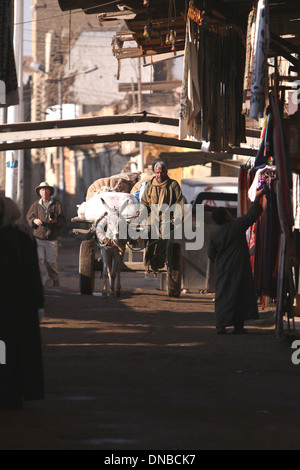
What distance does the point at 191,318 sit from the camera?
13547mm

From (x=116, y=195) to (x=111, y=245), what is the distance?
0.89m

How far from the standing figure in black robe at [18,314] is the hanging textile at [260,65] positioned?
10.6ft

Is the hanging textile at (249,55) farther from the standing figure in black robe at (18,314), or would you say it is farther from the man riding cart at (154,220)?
the man riding cart at (154,220)

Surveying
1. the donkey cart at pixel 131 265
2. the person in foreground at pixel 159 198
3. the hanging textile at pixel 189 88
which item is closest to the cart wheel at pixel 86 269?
the donkey cart at pixel 131 265

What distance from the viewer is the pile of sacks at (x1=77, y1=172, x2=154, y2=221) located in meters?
16.5

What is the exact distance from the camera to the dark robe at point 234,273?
1160cm

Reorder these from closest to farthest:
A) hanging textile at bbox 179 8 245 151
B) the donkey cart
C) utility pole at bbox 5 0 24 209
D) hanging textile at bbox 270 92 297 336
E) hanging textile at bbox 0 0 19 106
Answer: hanging textile at bbox 0 0 19 106 < hanging textile at bbox 270 92 297 336 < hanging textile at bbox 179 8 245 151 < the donkey cart < utility pole at bbox 5 0 24 209

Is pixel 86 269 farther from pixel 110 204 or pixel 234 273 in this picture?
pixel 234 273

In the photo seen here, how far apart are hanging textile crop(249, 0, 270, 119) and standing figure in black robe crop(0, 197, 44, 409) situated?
323cm

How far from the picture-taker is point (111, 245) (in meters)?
16.4

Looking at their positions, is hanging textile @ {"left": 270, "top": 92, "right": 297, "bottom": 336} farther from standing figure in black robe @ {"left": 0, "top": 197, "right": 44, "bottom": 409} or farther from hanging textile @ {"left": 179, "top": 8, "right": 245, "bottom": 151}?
standing figure in black robe @ {"left": 0, "top": 197, "right": 44, "bottom": 409}

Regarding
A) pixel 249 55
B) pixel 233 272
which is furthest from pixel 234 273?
pixel 249 55

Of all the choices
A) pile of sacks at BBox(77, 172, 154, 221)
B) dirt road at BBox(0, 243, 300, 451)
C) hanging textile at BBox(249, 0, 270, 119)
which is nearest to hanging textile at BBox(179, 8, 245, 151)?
hanging textile at BBox(249, 0, 270, 119)
